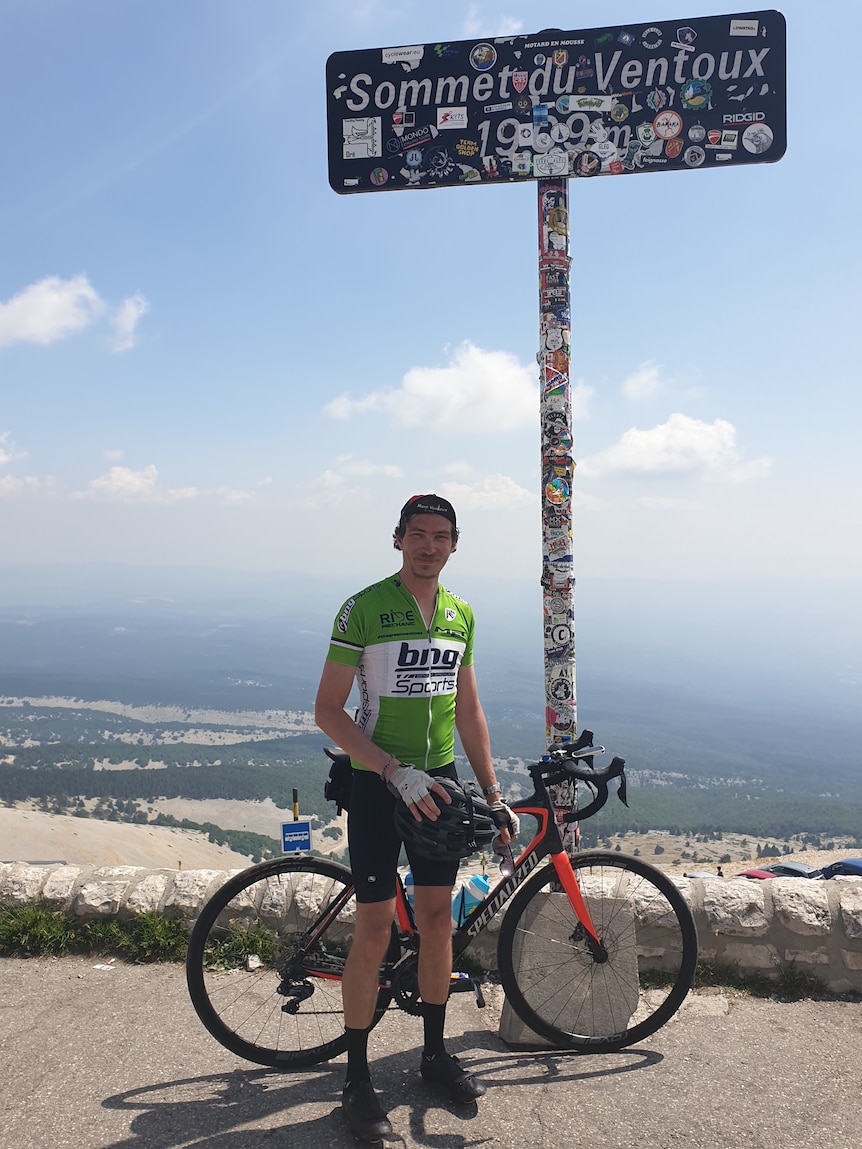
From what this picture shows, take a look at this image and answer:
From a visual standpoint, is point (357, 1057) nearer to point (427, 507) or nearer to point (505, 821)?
point (505, 821)

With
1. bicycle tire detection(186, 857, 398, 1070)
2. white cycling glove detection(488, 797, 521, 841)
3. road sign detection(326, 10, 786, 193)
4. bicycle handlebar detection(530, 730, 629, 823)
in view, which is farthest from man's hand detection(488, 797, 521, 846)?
road sign detection(326, 10, 786, 193)

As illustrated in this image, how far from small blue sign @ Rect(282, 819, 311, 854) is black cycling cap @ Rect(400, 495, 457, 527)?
200 cm

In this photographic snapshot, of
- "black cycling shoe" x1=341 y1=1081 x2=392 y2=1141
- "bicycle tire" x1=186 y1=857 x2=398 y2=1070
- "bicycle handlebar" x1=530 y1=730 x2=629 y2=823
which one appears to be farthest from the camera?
"bicycle handlebar" x1=530 y1=730 x2=629 y2=823

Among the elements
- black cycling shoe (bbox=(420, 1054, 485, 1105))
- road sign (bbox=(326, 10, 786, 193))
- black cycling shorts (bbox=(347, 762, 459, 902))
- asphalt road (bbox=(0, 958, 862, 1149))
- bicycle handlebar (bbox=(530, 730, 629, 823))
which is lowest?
asphalt road (bbox=(0, 958, 862, 1149))

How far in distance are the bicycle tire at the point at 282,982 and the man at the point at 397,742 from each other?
0.25m

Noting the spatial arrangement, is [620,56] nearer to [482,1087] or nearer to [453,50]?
[453,50]

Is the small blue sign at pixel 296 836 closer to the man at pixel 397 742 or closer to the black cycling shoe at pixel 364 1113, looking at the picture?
the man at pixel 397 742

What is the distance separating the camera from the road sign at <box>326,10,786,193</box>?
4.20 meters

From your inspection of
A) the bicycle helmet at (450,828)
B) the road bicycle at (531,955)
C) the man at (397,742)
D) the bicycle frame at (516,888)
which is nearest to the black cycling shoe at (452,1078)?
the man at (397,742)

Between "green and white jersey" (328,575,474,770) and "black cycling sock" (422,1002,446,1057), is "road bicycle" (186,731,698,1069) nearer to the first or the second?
"black cycling sock" (422,1002,446,1057)

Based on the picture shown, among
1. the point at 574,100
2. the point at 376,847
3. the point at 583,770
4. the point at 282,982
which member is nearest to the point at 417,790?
the point at 376,847

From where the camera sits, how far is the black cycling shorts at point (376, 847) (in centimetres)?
292

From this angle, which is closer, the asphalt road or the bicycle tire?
the asphalt road

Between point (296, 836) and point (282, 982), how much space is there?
0.83 m
